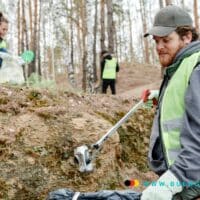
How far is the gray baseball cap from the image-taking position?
92.5 inches

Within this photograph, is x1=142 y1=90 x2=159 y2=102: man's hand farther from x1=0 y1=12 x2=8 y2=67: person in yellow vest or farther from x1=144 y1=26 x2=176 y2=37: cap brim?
x1=0 y1=12 x2=8 y2=67: person in yellow vest

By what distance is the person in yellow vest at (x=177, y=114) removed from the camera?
203cm

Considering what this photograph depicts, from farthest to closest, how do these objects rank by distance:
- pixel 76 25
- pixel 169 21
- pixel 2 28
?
pixel 76 25 < pixel 2 28 < pixel 169 21

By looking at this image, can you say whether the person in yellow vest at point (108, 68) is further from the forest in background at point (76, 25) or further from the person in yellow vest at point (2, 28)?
the person in yellow vest at point (2, 28)

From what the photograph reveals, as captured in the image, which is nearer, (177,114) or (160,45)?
(177,114)

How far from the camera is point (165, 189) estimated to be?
2.00 meters

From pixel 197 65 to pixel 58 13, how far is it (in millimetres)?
19435

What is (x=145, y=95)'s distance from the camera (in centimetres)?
323

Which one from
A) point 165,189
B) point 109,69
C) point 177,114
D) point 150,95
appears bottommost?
point 165,189

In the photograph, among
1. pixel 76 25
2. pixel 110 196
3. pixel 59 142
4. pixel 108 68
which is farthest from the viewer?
pixel 76 25

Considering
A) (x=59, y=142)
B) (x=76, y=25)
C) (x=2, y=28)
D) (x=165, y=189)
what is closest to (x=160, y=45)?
(x=165, y=189)

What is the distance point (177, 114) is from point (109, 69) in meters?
11.8

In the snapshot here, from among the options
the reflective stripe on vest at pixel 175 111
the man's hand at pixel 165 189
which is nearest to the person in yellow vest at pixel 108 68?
the reflective stripe on vest at pixel 175 111

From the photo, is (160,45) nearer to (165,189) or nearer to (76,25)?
(165,189)
